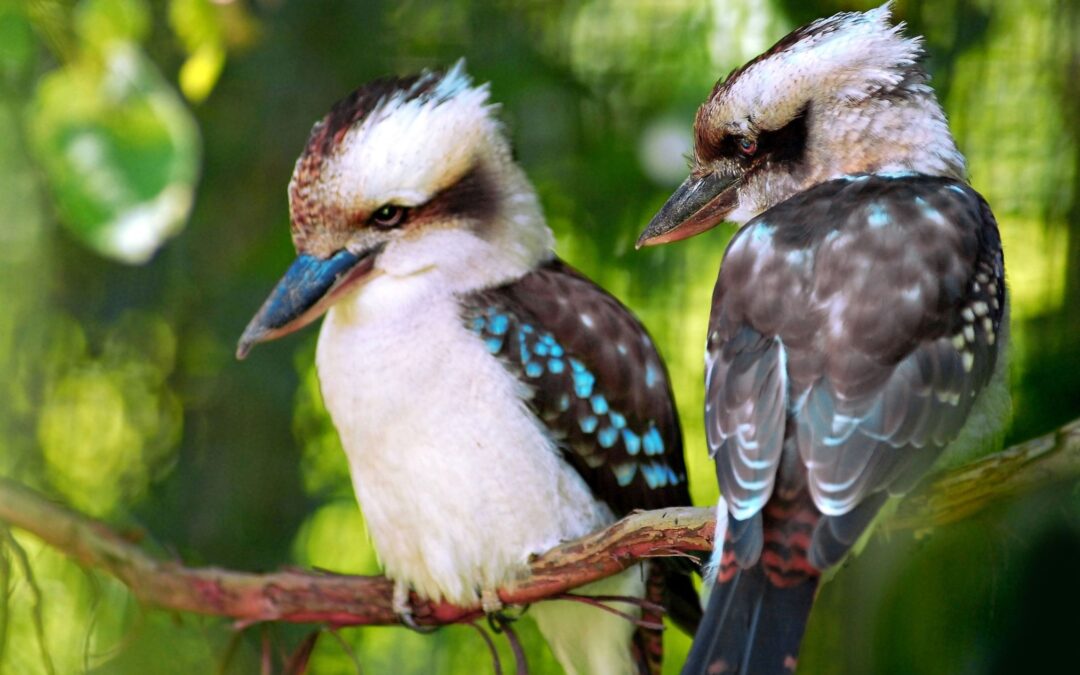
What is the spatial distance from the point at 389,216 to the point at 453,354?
167mm

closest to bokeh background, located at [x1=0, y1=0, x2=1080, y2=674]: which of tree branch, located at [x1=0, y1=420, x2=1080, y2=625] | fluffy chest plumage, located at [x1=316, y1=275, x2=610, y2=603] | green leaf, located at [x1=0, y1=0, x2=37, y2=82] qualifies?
tree branch, located at [x1=0, y1=420, x2=1080, y2=625]

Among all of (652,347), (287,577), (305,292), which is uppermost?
(305,292)

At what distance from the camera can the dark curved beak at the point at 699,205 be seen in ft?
4.47

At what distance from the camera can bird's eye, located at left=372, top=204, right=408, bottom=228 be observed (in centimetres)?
149

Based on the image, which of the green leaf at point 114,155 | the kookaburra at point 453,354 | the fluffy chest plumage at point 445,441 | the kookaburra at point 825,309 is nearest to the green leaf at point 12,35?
the green leaf at point 114,155

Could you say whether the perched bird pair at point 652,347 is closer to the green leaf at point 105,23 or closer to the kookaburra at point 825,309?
the kookaburra at point 825,309

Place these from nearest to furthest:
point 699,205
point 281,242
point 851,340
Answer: point 851,340 < point 699,205 < point 281,242

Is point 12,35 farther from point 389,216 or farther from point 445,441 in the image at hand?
point 445,441

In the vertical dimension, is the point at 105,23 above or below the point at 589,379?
above

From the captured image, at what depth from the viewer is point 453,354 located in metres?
1.49

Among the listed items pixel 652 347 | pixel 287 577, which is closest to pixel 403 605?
pixel 287 577

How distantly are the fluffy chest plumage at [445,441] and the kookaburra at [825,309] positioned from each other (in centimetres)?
28

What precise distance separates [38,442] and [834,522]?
1.68 m

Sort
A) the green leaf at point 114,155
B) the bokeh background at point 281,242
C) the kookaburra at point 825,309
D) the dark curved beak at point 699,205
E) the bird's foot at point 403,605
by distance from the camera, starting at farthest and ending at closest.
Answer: the bokeh background at point 281,242 < the bird's foot at point 403,605 < the dark curved beak at point 699,205 < the green leaf at point 114,155 < the kookaburra at point 825,309
